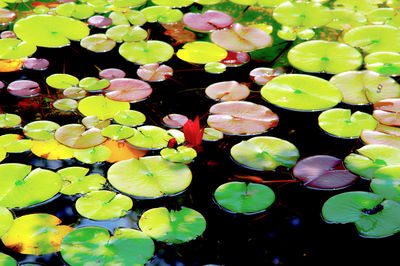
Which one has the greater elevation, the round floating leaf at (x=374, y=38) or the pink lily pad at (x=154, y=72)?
the round floating leaf at (x=374, y=38)

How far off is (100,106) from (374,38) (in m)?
1.37

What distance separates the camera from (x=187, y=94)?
6.01 ft

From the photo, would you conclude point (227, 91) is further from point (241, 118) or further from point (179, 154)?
Answer: point (179, 154)

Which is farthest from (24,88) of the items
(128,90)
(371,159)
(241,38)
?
(371,159)

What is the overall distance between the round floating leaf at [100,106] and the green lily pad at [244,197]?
1.85 ft

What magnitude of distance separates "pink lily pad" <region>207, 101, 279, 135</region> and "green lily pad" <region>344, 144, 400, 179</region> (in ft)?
1.05

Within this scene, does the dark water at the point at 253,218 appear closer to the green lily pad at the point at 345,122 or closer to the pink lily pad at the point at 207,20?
the green lily pad at the point at 345,122

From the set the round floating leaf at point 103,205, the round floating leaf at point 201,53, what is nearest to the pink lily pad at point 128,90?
the round floating leaf at point 201,53

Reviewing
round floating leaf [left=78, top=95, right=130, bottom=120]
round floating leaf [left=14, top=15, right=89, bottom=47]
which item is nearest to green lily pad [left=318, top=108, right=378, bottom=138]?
round floating leaf [left=78, top=95, right=130, bottom=120]

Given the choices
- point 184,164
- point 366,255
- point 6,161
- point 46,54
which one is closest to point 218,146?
point 184,164

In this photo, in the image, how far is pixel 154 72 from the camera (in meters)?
1.94

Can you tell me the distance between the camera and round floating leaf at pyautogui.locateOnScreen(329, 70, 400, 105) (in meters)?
1.79

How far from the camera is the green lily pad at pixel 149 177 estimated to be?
137 cm

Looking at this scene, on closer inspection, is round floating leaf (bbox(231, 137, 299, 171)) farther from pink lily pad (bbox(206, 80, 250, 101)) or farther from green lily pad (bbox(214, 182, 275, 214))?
pink lily pad (bbox(206, 80, 250, 101))
